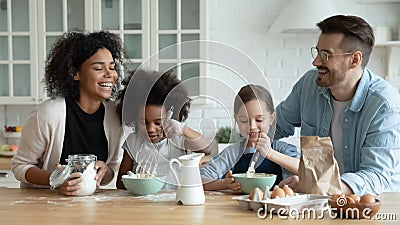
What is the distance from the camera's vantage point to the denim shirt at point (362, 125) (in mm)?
2158

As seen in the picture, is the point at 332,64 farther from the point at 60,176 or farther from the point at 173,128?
the point at 60,176

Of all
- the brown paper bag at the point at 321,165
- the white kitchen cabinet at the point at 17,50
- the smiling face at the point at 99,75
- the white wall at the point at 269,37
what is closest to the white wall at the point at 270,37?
the white wall at the point at 269,37

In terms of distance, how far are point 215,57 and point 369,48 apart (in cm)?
86

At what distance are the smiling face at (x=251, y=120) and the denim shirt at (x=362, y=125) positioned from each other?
1.11 feet

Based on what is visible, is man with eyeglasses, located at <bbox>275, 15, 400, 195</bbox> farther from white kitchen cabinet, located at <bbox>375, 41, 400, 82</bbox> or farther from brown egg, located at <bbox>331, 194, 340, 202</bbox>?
white kitchen cabinet, located at <bbox>375, 41, 400, 82</bbox>

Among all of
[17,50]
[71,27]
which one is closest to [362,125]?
[71,27]

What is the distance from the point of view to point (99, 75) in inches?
90.7

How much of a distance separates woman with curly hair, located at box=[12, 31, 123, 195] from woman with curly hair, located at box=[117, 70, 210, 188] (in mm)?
275

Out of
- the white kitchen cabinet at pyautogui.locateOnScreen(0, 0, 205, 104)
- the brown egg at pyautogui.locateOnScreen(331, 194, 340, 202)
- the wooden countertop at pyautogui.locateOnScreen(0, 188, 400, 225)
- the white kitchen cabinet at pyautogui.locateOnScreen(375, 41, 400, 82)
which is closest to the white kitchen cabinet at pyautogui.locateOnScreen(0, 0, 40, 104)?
the white kitchen cabinet at pyautogui.locateOnScreen(0, 0, 205, 104)

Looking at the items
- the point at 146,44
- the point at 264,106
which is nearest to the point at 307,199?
the point at 264,106

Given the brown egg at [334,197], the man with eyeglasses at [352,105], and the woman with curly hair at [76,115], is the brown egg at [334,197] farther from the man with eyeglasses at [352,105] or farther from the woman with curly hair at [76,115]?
→ the woman with curly hair at [76,115]

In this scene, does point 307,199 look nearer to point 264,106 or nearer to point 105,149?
point 264,106

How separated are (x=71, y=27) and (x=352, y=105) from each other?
97.7 inches

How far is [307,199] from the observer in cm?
181
